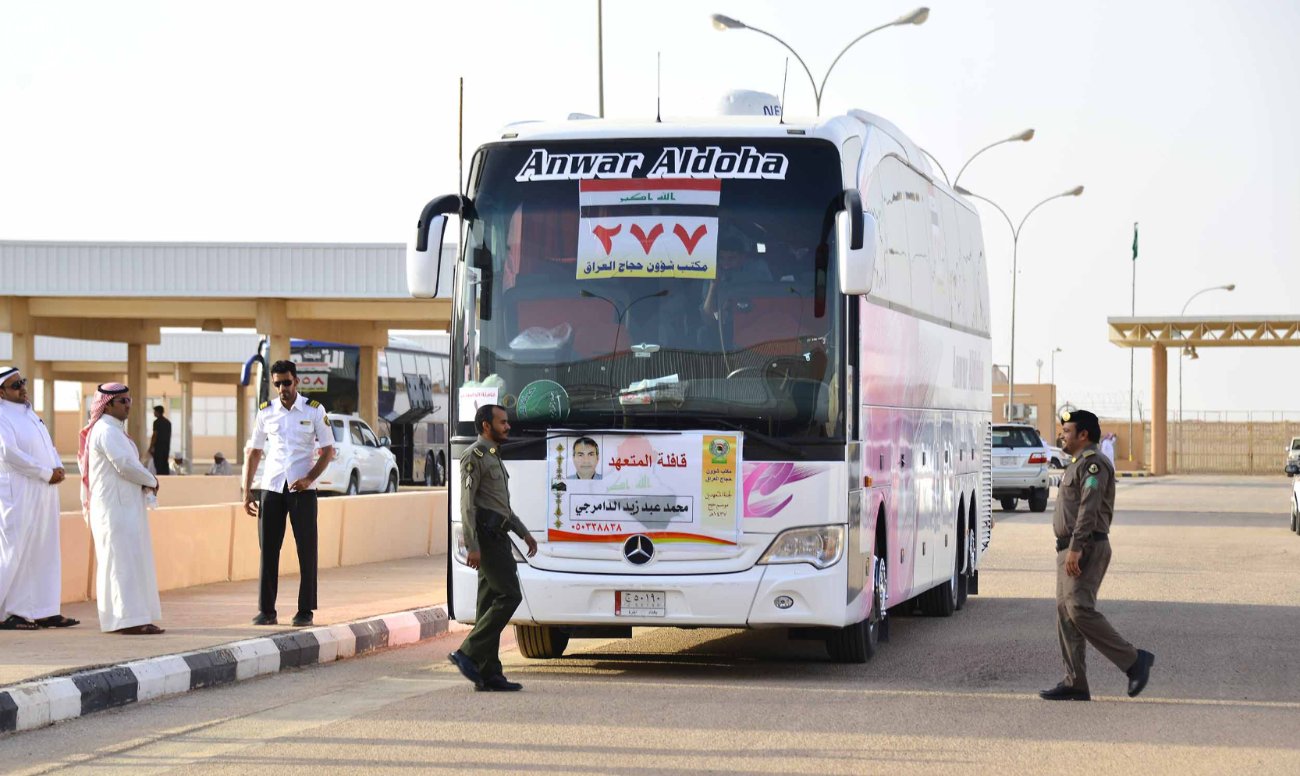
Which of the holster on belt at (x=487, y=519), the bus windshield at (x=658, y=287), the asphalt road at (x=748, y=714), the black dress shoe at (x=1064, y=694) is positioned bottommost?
the asphalt road at (x=748, y=714)

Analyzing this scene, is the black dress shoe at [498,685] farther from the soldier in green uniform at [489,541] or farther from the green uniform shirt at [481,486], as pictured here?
the green uniform shirt at [481,486]

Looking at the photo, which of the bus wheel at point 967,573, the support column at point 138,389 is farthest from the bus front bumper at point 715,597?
the support column at point 138,389

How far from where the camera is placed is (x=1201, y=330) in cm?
7094

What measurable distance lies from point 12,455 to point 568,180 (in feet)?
15.0

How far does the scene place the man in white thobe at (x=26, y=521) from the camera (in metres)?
12.9

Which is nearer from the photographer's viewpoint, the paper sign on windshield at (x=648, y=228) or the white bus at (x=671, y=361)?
the white bus at (x=671, y=361)

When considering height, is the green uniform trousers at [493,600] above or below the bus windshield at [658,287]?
below

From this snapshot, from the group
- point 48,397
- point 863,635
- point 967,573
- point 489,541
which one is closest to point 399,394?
point 48,397

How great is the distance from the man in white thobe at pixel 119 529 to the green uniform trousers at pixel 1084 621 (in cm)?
607

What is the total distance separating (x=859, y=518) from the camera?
11539mm

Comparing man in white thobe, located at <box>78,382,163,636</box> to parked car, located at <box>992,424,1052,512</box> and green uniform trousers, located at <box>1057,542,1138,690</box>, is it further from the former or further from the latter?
parked car, located at <box>992,424,1052,512</box>

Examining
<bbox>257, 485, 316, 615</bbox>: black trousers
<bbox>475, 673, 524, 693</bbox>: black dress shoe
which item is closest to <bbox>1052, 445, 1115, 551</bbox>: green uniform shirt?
<bbox>475, 673, 524, 693</bbox>: black dress shoe

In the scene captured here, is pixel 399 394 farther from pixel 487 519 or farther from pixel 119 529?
pixel 487 519

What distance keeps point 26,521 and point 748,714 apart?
5825mm
